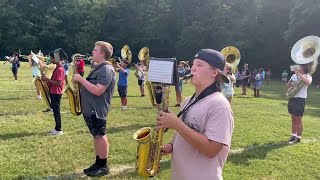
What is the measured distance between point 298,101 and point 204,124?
6018 mm

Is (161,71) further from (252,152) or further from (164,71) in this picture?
(252,152)

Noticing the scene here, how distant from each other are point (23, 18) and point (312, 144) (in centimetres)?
6069

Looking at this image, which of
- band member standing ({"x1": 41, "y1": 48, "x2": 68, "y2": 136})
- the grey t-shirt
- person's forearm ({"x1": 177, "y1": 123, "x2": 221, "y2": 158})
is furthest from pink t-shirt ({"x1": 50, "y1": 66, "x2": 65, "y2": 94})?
person's forearm ({"x1": 177, "y1": 123, "x2": 221, "y2": 158})

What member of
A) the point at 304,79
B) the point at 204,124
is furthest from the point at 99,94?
the point at 304,79

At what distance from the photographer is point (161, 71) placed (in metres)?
3.46

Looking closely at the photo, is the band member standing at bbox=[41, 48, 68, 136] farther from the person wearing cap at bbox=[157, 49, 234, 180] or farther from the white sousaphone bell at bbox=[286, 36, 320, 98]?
the person wearing cap at bbox=[157, 49, 234, 180]

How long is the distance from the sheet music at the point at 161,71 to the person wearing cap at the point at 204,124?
42 cm

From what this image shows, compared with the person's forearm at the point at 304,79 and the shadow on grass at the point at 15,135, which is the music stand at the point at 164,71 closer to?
the person's forearm at the point at 304,79

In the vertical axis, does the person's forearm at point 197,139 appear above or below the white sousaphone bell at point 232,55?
below

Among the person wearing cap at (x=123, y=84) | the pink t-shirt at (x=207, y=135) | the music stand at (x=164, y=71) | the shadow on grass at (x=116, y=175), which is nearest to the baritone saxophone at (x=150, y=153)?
the music stand at (x=164, y=71)

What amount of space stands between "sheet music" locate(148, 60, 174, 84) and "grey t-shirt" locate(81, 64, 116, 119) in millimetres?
2097

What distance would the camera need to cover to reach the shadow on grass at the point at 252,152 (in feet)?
23.2

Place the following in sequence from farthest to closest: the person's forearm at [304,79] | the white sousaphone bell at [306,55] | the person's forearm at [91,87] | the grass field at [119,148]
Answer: the white sousaphone bell at [306,55] → the person's forearm at [304,79] → the grass field at [119,148] → the person's forearm at [91,87]

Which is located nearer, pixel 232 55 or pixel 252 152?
pixel 252 152
